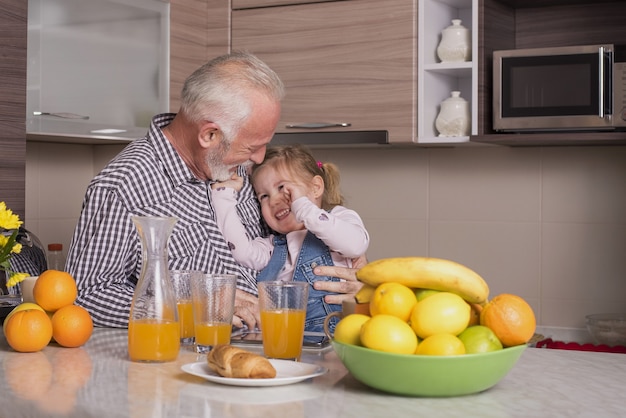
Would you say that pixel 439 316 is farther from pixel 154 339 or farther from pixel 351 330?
pixel 154 339

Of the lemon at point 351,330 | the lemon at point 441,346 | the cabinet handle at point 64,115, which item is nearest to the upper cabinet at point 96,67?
the cabinet handle at point 64,115

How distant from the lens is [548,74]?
8.81 ft

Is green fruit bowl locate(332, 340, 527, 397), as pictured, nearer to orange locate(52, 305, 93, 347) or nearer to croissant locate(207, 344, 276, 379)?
croissant locate(207, 344, 276, 379)

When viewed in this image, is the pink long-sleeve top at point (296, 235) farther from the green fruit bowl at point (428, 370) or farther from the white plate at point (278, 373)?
the green fruit bowl at point (428, 370)

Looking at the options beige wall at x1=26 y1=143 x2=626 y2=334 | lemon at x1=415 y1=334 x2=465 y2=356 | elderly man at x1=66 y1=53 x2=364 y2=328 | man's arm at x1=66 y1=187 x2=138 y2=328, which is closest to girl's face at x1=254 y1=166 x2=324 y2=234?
elderly man at x1=66 y1=53 x2=364 y2=328

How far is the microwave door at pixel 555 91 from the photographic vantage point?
8.54ft

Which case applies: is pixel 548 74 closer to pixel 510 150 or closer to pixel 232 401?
pixel 510 150

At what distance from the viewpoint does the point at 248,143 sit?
7.01 feet

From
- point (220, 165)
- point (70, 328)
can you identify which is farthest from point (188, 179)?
point (70, 328)

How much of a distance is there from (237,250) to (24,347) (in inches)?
31.6

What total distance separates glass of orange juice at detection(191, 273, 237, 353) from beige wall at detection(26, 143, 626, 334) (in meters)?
1.86

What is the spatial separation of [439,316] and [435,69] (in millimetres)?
1831

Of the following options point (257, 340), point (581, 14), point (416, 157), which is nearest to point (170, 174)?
point (257, 340)

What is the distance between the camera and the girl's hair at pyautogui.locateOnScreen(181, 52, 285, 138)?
6.68ft
